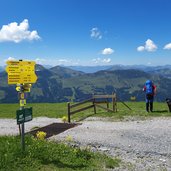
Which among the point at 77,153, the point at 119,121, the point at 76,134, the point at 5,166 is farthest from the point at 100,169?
the point at 119,121

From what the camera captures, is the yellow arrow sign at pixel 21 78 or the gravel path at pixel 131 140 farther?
the gravel path at pixel 131 140

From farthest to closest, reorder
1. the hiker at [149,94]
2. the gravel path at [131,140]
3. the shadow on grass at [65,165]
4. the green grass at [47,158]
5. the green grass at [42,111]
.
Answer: the green grass at [42,111], the hiker at [149,94], the gravel path at [131,140], the shadow on grass at [65,165], the green grass at [47,158]

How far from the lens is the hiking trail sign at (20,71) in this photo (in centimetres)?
1117

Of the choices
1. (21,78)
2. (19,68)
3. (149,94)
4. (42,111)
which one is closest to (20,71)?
(19,68)

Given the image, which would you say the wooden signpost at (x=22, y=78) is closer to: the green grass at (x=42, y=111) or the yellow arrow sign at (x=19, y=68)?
the yellow arrow sign at (x=19, y=68)

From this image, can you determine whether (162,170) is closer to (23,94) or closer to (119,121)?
(23,94)

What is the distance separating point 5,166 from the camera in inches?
397

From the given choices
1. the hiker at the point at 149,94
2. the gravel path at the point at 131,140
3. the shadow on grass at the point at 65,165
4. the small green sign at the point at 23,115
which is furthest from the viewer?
the hiker at the point at 149,94

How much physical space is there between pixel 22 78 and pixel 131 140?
7.94 metres

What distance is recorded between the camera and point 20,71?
11.3m

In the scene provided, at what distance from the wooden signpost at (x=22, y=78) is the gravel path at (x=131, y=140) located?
3.91 meters

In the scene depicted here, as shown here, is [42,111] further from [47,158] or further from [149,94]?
[47,158]

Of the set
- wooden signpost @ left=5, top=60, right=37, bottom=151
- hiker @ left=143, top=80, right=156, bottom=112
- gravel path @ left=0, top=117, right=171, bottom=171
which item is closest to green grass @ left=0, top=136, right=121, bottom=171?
wooden signpost @ left=5, top=60, right=37, bottom=151

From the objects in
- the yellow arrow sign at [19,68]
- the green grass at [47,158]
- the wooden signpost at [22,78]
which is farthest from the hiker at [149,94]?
the yellow arrow sign at [19,68]
